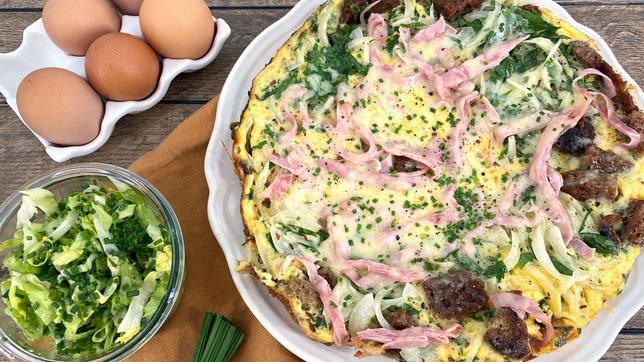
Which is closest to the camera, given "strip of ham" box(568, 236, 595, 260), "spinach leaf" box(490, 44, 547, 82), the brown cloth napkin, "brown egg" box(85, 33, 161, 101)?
"strip of ham" box(568, 236, 595, 260)

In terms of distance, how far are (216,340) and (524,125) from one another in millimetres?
1497

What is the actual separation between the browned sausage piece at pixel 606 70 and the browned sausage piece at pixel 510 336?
0.93 m

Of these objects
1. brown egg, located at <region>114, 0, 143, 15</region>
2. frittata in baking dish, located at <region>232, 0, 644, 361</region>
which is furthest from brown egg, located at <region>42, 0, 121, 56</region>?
frittata in baking dish, located at <region>232, 0, 644, 361</region>

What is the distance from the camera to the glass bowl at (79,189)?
2344 mm

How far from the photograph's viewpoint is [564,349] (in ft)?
7.77

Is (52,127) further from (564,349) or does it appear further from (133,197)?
(564,349)

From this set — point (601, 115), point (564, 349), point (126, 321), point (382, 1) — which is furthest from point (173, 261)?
point (601, 115)

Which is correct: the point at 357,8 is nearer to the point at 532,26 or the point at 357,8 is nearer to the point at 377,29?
the point at 377,29

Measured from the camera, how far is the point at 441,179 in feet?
7.30

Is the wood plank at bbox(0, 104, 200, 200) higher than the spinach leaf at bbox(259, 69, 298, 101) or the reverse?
the reverse

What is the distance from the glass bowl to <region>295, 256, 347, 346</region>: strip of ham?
2.05ft

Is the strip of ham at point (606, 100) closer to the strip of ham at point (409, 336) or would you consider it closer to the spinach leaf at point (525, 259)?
the spinach leaf at point (525, 259)

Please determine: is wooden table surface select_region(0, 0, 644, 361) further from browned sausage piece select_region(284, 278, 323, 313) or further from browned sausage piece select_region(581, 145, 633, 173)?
browned sausage piece select_region(284, 278, 323, 313)

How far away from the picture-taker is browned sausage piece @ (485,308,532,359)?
78.4 inches
